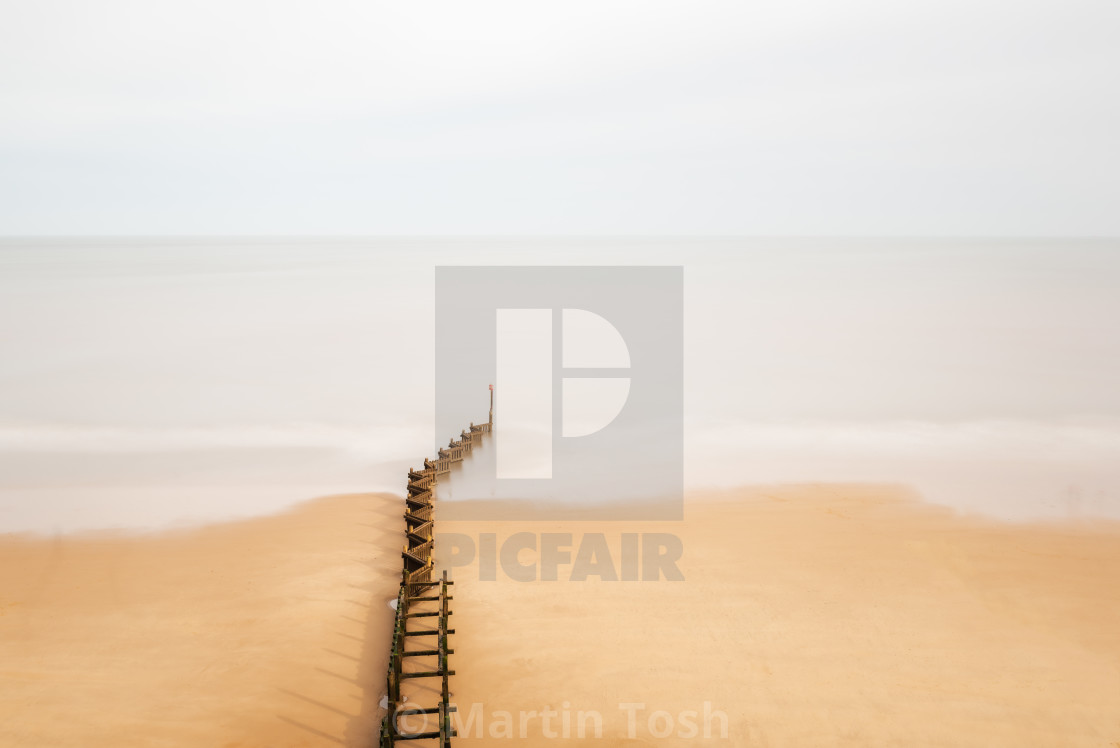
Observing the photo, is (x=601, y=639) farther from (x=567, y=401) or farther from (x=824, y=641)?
(x=567, y=401)

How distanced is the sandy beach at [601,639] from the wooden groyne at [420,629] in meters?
0.59

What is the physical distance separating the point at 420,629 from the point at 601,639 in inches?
152

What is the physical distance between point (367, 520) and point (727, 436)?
16830 mm

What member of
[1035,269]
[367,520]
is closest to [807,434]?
A: [367,520]

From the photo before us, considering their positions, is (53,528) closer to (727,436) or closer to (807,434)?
(727,436)

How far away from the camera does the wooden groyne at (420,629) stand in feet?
41.6

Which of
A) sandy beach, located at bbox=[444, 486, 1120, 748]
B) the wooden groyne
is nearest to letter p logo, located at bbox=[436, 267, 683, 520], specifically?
the wooden groyne

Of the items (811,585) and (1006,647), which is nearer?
(1006,647)

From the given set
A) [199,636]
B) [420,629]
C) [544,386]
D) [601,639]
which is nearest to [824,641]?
[601,639]

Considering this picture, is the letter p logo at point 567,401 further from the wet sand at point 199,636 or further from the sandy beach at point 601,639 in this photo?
the wet sand at point 199,636

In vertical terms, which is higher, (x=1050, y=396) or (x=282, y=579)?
(x=1050, y=396)

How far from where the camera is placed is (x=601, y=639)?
1602 cm

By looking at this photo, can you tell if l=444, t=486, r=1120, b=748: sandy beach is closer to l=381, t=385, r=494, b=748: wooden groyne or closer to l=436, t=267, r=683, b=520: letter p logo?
l=381, t=385, r=494, b=748: wooden groyne

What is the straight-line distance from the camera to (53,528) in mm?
21375
